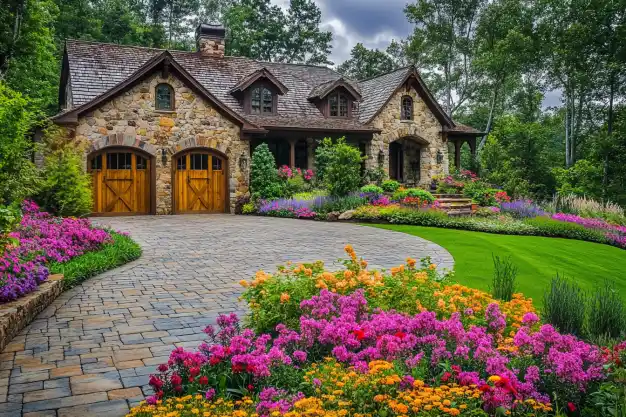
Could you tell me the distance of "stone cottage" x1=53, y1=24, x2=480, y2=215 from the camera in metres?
17.8

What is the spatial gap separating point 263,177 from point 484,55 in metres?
19.9

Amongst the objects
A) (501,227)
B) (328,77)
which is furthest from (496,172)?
(501,227)

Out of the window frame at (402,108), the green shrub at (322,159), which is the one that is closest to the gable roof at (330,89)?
the window frame at (402,108)

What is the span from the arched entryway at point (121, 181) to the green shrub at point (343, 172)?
6.46 metres

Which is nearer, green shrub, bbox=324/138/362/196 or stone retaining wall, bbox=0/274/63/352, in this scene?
stone retaining wall, bbox=0/274/63/352

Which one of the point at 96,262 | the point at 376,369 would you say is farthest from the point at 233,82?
the point at 376,369

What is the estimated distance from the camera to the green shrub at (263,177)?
1969 centimetres

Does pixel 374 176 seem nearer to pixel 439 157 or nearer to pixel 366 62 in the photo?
pixel 439 157

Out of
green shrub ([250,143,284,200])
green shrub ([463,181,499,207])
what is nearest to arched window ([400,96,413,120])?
green shrub ([463,181,499,207])

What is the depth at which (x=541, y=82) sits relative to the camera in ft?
113

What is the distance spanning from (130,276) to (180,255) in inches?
77.9

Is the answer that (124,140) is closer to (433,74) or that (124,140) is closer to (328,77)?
(328,77)

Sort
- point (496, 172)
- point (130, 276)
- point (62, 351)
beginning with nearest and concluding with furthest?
point (62, 351) < point (130, 276) < point (496, 172)

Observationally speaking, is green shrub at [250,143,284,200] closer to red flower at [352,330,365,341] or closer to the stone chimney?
the stone chimney
